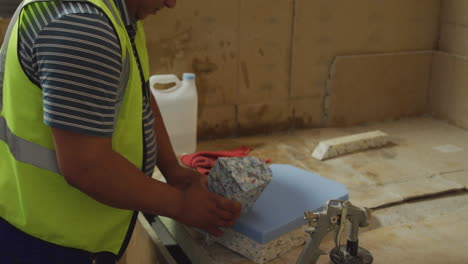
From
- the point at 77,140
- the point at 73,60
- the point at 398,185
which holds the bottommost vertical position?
the point at 398,185

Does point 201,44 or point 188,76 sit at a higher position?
point 201,44

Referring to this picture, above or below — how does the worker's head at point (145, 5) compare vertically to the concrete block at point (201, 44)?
above

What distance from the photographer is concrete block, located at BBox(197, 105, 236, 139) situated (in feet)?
6.86

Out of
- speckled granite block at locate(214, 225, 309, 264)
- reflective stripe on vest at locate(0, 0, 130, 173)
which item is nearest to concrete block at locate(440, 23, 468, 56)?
speckled granite block at locate(214, 225, 309, 264)

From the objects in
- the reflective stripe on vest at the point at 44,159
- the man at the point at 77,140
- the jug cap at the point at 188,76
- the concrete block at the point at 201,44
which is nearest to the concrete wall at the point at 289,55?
the concrete block at the point at 201,44

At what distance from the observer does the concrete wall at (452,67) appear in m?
2.26

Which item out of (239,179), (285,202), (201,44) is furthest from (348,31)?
(239,179)

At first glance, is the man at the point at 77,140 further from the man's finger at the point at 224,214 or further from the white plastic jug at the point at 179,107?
the white plastic jug at the point at 179,107

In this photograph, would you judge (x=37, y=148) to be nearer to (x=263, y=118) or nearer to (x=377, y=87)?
(x=263, y=118)

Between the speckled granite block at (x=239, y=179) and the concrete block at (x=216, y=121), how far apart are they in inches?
35.5

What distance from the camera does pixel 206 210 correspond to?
1.09 metres

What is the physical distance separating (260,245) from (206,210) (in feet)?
0.61

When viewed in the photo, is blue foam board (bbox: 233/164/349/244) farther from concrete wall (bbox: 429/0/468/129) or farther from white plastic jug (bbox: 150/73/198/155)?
concrete wall (bbox: 429/0/468/129)

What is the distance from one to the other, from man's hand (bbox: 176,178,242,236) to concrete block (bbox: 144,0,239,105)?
920mm
